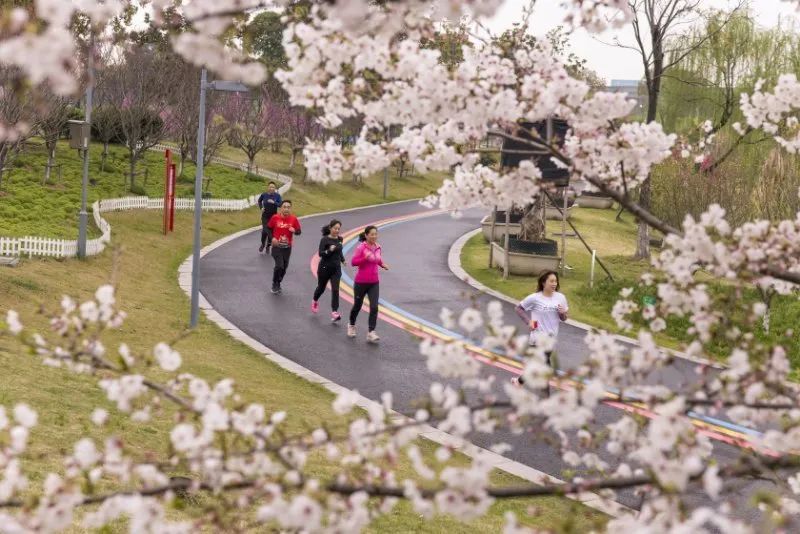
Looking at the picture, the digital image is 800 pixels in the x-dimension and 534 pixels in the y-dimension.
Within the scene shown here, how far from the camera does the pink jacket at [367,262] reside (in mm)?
14609

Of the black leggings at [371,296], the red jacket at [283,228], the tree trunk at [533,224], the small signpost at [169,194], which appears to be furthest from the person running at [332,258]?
the small signpost at [169,194]

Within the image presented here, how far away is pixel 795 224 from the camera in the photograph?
16.2 feet

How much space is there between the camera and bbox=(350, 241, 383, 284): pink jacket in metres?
14.6

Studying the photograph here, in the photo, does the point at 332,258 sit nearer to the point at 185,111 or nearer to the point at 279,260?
the point at 279,260

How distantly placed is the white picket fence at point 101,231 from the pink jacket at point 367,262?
3953 millimetres

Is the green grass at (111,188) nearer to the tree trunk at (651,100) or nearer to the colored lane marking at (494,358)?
the colored lane marking at (494,358)

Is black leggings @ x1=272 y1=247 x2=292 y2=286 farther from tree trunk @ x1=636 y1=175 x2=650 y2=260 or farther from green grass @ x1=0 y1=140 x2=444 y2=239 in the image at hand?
tree trunk @ x1=636 y1=175 x2=650 y2=260

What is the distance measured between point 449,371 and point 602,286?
58.3 ft

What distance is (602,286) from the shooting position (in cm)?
2100

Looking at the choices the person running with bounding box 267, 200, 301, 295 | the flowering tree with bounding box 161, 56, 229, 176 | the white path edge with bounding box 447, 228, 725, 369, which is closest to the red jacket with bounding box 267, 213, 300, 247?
the person running with bounding box 267, 200, 301, 295

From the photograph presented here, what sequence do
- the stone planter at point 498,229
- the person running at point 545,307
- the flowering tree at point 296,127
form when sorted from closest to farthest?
1. the person running at point 545,307
2. the stone planter at point 498,229
3. the flowering tree at point 296,127

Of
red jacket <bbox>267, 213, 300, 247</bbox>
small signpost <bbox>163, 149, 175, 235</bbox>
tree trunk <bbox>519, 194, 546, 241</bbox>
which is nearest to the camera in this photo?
red jacket <bbox>267, 213, 300, 247</bbox>

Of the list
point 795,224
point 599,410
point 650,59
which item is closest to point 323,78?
point 795,224

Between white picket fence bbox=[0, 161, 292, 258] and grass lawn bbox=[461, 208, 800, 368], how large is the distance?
9.55 meters
